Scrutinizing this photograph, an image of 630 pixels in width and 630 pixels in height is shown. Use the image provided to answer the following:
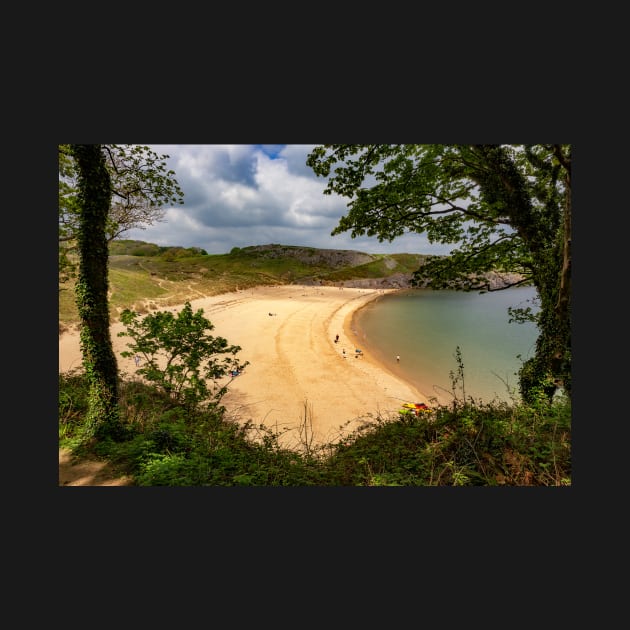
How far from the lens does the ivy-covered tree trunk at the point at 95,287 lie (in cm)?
460

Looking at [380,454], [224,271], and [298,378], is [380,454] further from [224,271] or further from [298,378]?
[224,271]

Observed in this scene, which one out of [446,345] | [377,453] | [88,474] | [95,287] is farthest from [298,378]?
[446,345]

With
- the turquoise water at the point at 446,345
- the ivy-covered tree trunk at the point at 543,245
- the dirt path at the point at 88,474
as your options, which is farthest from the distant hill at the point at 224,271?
the ivy-covered tree trunk at the point at 543,245

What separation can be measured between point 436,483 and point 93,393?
659 centimetres

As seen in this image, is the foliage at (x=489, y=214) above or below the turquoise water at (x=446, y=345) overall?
above

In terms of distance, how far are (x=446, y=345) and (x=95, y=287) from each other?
81.9 feet

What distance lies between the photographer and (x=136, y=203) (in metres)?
6.73

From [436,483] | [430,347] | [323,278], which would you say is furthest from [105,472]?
[323,278]

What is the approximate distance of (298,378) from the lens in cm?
1242

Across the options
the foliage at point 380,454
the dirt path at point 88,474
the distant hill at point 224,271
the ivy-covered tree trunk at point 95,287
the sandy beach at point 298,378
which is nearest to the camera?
the foliage at point 380,454

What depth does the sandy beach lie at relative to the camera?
9250mm

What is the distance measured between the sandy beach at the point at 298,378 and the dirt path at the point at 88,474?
409cm

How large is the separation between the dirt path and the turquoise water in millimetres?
8287

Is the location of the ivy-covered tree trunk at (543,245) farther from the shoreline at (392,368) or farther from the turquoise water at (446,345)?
the shoreline at (392,368)
